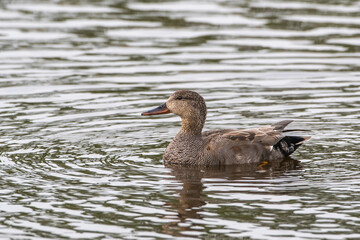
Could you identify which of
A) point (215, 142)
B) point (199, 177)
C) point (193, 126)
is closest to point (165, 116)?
point (193, 126)

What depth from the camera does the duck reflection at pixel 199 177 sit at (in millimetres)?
9422

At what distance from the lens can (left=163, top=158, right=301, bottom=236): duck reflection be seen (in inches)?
371

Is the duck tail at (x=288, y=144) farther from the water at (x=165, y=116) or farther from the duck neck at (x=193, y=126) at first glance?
the duck neck at (x=193, y=126)

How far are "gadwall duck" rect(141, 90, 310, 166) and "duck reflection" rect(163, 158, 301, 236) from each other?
0.12m

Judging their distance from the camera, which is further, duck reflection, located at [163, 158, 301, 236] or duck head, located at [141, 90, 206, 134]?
duck head, located at [141, 90, 206, 134]

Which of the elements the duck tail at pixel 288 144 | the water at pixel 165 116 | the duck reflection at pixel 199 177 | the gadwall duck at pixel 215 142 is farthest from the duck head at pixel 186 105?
the duck tail at pixel 288 144

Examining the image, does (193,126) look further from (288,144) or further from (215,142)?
A: (288,144)

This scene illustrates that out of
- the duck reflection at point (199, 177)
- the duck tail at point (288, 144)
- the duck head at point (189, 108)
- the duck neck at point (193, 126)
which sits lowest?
the duck reflection at point (199, 177)

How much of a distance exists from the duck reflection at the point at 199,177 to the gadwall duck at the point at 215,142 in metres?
0.12

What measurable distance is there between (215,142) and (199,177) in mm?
935

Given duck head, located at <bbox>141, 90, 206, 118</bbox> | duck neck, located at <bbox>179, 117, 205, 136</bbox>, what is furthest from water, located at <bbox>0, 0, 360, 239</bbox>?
duck head, located at <bbox>141, 90, 206, 118</bbox>

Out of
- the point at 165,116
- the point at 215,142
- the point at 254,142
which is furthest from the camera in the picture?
the point at 165,116

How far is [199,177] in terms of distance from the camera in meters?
11.3

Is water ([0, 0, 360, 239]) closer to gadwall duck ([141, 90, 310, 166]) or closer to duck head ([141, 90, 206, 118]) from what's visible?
gadwall duck ([141, 90, 310, 166])
